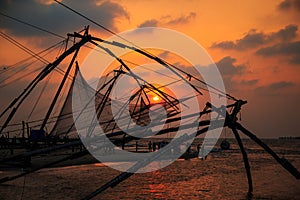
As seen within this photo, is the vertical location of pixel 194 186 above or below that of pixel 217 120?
below

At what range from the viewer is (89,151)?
11867mm

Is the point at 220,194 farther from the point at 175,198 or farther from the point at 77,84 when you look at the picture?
the point at 77,84

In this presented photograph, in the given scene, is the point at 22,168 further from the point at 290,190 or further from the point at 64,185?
the point at 290,190

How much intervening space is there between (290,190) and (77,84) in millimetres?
25969

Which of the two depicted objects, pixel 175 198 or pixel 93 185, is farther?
pixel 93 185

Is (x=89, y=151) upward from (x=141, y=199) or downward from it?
upward

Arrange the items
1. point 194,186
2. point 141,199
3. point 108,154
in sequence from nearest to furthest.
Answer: point 141,199
point 194,186
point 108,154

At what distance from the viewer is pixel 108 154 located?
1884 inches

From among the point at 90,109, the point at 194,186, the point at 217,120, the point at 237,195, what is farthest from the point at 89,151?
the point at 90,109

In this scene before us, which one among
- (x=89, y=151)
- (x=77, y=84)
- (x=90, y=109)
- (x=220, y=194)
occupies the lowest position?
(x=220, y=194)

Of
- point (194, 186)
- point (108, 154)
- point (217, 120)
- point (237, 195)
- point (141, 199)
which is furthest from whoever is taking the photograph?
point (108, 154)

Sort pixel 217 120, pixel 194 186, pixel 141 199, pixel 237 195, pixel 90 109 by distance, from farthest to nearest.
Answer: pixel 90 109
pixel 194 186
pixel 237 195
pixel 141 199
pixel 217 120

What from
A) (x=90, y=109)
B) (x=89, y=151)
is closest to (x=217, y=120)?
(x=89, y=151)

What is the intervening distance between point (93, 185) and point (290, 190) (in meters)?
11.7
